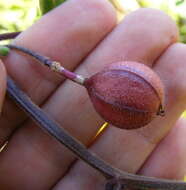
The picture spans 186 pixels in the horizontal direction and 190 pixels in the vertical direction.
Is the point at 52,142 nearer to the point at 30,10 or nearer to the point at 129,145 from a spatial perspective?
the point at 129,145

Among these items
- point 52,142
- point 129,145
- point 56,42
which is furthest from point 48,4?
point 129,145

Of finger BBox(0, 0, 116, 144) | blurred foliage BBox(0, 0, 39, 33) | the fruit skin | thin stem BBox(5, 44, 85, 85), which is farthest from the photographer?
blurred foliage BBox(0, 0, 39, 33)

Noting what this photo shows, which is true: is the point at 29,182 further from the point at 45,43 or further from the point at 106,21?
the point at 106,21

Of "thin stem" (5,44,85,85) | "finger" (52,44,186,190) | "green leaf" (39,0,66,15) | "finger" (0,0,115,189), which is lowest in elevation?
"finger" (52,44,186,190)

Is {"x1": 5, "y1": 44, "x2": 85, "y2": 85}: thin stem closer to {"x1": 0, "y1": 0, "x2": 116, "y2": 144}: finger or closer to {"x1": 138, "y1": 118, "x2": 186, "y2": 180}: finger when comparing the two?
{"x1": 0, "y1": 0, "x2": 116, "y2": 144}: finger

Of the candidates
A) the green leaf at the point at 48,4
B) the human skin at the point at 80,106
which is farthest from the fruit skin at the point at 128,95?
the green leaf at the point at 48,4

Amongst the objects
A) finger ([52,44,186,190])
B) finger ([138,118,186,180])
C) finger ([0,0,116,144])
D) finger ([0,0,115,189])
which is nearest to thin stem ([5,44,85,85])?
finger ([0,0,116,144])

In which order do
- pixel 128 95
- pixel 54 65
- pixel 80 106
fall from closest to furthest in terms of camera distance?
1. pixel 128 95
2. pixel 54 65
3. pixel 80 106
